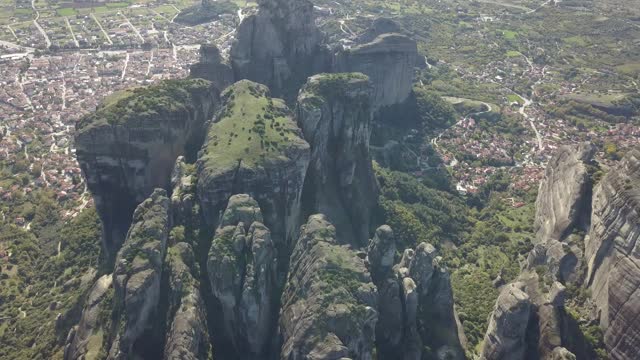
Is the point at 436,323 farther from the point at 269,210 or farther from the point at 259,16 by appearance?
the point at 259,16

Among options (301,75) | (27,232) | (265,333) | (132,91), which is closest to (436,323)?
(265,333)

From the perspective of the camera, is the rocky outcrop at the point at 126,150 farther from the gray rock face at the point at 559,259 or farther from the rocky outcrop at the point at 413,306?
the gray rock face at the point at 559,259

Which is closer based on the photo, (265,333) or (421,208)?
(265,333)

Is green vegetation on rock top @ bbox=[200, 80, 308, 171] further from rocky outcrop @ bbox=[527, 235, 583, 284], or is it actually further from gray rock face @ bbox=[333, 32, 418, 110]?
gray rock face @ bbox=[333, 32, 418, 110]

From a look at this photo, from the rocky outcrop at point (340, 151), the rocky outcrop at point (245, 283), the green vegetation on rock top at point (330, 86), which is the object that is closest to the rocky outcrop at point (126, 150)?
the rocky outcrop at point (340, 151)

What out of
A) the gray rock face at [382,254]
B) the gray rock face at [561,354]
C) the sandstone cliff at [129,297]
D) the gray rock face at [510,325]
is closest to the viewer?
the gray rock face at [561,354]
